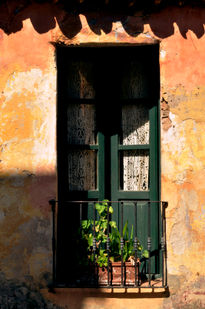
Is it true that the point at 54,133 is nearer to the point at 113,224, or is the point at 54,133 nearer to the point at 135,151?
the point at 135,151

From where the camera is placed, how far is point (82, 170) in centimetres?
570

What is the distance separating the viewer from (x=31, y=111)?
17.5 feet

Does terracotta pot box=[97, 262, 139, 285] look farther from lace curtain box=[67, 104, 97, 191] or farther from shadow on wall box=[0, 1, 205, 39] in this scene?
shadow on wall box=[0, 1, 205, 39]

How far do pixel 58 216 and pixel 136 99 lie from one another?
1659 mm

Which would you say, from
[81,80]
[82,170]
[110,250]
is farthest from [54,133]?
[110,250]

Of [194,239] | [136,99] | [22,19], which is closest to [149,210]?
[194,239]

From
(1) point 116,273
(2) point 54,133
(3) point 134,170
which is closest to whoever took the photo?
(1) point 116,273

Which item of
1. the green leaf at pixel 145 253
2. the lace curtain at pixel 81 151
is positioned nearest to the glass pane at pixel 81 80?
the lace curtain at pixel 81 151

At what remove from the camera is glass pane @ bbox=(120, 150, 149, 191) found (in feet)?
18.6

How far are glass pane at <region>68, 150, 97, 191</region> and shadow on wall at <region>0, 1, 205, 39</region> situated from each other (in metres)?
1.38

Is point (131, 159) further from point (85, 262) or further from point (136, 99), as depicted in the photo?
point (85, 262)

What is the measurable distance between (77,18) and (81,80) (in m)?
0.75

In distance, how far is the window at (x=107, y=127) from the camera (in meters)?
5.60

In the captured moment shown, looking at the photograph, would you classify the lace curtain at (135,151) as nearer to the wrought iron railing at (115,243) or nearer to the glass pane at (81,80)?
the wrought iron railing at (115,243)
